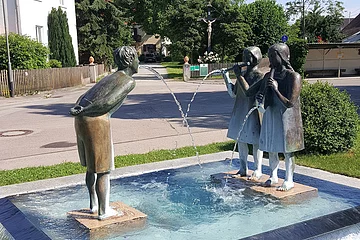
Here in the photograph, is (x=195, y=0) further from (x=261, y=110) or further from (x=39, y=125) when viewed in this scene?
(x=261, y=110)

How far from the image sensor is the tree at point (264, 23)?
31663mm

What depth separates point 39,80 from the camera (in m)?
22.5

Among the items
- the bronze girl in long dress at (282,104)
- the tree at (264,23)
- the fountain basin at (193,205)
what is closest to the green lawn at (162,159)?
the fountain basin at (193,205)

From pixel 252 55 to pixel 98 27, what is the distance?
33.1 meters

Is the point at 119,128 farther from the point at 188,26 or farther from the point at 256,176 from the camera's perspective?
the point at 188,26

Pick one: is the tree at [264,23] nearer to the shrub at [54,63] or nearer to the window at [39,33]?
the shrub at [54,63]

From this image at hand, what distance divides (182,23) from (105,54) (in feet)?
30.3

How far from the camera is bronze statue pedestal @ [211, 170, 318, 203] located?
14.9 feet

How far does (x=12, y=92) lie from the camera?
20.7 m

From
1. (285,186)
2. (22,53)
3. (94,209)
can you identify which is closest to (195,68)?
(22,53)

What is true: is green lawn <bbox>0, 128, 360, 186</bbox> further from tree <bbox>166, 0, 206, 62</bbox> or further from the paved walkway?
tree <bbox>166, 0, 206, 62</bbox>

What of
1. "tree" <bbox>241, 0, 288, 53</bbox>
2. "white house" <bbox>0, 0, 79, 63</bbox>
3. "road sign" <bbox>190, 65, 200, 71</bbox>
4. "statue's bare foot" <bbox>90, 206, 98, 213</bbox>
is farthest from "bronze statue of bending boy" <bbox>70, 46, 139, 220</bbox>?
"tree" <bbox>241, 0, 288, 53</bbox>

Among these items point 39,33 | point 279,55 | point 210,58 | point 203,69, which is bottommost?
point 203,69

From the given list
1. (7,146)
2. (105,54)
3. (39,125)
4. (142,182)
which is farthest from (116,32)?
(142,182)
